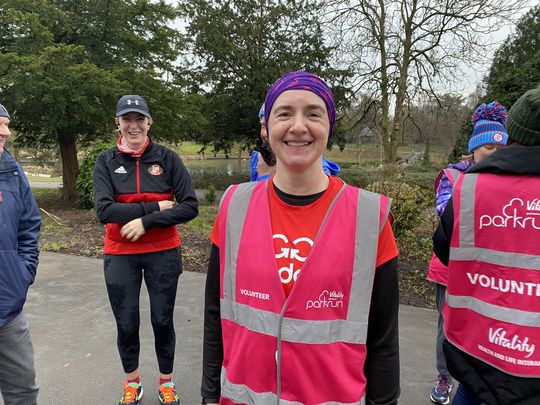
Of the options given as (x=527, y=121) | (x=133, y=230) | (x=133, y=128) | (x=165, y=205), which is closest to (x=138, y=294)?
(x=133, y=230)

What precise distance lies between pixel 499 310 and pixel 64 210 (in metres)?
12.5

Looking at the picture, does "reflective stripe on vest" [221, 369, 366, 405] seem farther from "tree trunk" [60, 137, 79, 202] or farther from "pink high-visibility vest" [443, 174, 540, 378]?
"tree trunk" [60, 137, 79, 202]

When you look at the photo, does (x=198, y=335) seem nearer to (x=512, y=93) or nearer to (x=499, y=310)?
(x=499, y=310)

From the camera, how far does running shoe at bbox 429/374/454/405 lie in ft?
9.60

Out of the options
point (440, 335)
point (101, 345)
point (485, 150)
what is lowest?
point (101, 345)

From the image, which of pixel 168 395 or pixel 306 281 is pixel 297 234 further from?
pixel 168 395

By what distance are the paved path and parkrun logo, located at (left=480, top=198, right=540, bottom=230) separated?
199 cm

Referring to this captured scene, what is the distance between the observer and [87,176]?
1043 centimetres

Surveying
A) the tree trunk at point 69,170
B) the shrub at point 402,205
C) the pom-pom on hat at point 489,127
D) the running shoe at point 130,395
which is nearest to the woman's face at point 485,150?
the pom-pom on hat at point 489,127

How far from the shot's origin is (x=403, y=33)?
1501cm

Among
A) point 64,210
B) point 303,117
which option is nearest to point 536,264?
point 303,117

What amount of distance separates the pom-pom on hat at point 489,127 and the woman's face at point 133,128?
7.81 ft

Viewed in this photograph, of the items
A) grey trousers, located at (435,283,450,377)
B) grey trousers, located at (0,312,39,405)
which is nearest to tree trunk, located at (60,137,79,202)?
grey trousers, located at (0,312,39,405)

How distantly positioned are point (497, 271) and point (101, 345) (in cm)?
359
